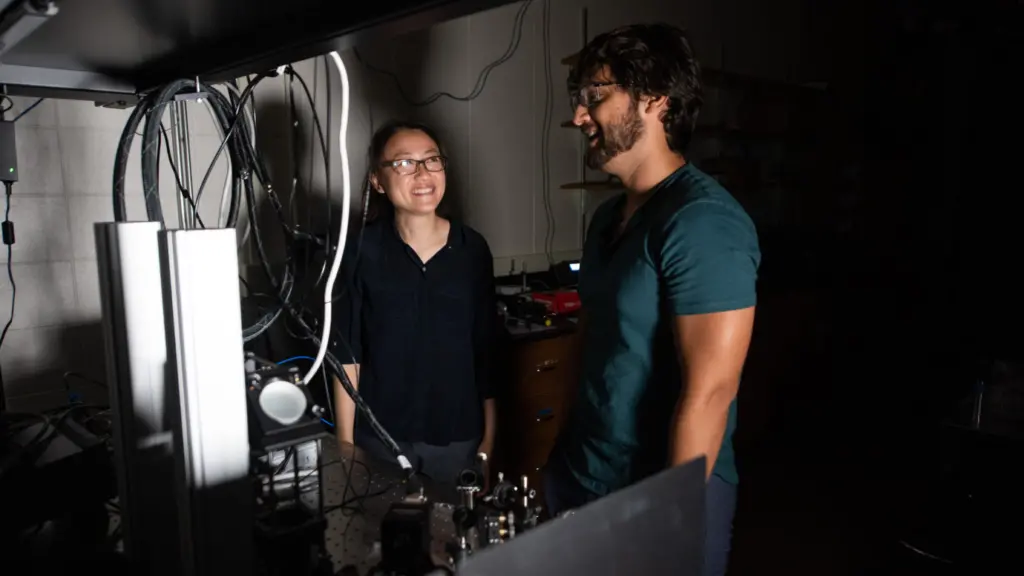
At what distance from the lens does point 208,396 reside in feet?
1.93

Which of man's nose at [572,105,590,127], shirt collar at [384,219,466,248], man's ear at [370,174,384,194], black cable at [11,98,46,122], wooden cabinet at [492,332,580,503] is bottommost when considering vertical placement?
wooden cabinet at [492,332,580,503]

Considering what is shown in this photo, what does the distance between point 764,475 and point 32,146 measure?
3052 mm

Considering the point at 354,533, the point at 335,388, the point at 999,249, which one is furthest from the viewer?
the point at 999,249

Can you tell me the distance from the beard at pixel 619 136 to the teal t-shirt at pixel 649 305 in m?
0.10

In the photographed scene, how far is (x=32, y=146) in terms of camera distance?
5.97 feet

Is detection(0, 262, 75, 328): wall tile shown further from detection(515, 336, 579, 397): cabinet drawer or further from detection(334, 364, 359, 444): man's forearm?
detection(515, 336, 579, 397): cabinet drawer

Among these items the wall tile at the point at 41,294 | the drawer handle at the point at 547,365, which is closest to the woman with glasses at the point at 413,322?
the drawer handle at the point at 547,365

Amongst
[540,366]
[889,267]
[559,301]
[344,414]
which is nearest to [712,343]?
[344,414]

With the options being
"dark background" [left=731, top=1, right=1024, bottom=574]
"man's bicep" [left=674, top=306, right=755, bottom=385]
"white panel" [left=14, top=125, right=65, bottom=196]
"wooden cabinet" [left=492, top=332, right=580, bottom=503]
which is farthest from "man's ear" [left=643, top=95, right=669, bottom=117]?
"dark background" [left=731, top=1, right=1024, bottom=574]

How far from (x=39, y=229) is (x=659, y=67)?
1762 mm

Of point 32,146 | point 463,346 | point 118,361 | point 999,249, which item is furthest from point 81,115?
point 999,249

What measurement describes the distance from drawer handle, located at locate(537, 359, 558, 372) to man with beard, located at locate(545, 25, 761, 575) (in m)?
1.12

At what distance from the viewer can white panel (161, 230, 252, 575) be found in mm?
570

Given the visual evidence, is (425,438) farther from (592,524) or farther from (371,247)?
(592,524)
